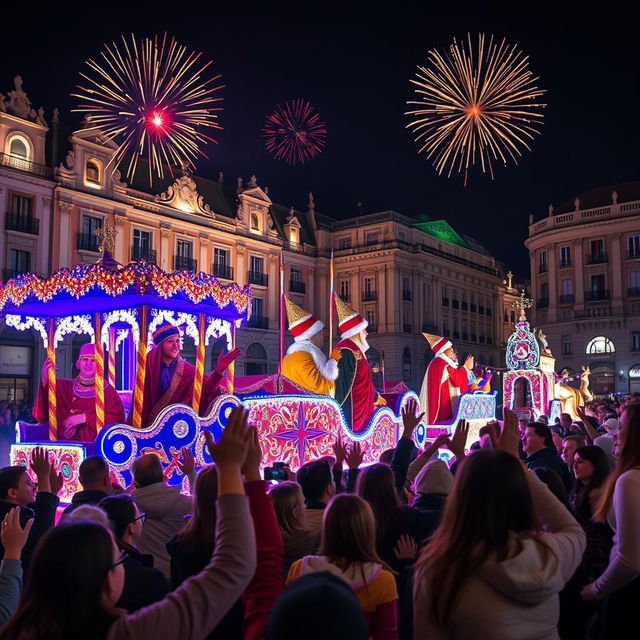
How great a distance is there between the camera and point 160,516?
4367 millimetres

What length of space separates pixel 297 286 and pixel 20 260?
20.2 m

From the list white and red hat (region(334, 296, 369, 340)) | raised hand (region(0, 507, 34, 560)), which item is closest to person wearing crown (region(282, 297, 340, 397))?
white and red hat (region(334, 296, 369, 340))

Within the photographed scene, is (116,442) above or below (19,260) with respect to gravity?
below

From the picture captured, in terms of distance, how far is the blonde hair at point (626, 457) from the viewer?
10.8 feet

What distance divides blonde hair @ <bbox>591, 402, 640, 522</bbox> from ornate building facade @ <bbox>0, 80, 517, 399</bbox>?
21.4 metres

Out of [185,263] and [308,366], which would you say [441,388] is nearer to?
[308,366]

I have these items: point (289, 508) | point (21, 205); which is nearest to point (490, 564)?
point (289, 508)

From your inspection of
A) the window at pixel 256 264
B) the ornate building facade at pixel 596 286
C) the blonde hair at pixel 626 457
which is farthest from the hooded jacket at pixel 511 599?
the ornate building facade at pixel 596 286

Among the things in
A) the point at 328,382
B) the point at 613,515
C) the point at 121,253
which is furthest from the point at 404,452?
the point at 121,253

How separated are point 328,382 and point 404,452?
790 cm

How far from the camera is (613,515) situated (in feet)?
11.2

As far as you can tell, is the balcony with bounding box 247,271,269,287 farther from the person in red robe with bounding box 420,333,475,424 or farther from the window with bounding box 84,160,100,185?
the person in red robe with bounding box 420,333,475,424

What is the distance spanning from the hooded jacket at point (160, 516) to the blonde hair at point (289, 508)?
133cm

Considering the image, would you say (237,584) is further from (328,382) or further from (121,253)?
(121,253)
